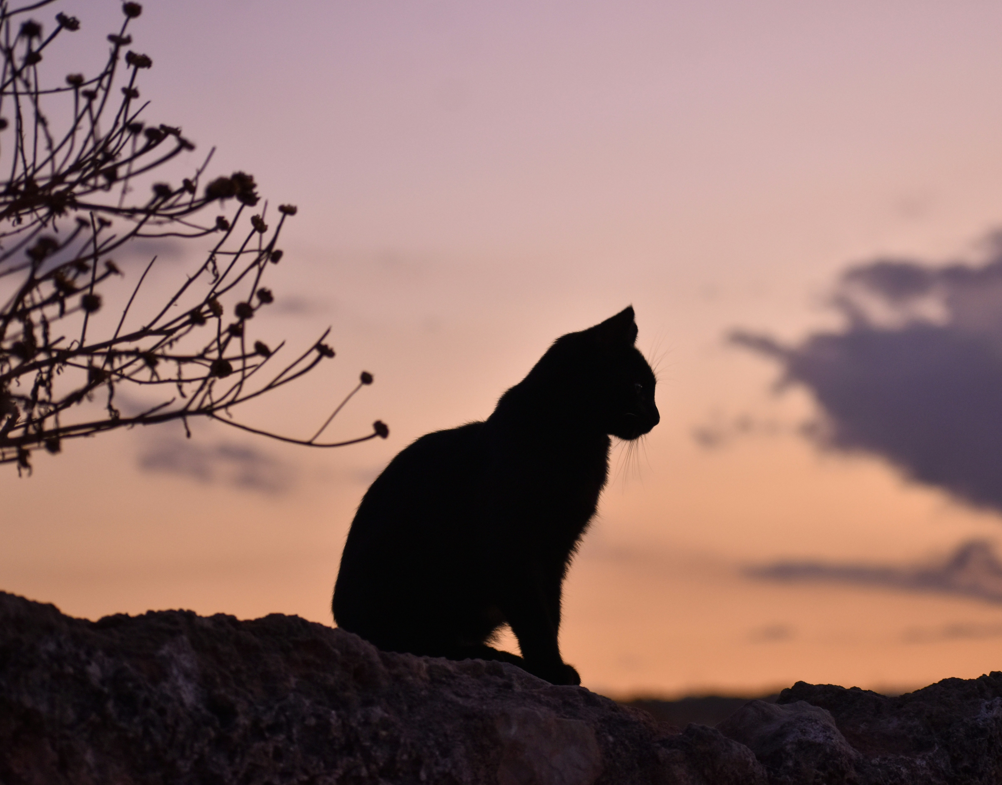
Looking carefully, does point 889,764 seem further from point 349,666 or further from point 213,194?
point 213,194

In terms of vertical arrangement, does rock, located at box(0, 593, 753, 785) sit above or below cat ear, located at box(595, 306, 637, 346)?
below

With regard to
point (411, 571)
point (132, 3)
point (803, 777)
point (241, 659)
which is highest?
point (132, 3)

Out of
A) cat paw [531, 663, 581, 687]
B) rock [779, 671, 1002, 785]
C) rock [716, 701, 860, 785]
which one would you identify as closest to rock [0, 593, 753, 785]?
rock [716, 701, 860, 785]

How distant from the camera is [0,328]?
2854mm

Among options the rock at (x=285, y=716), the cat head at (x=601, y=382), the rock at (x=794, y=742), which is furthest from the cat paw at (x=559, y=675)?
the cat head at (x=601, y=382)

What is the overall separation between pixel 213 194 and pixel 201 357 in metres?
0.57

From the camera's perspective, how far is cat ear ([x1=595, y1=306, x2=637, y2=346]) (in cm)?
542

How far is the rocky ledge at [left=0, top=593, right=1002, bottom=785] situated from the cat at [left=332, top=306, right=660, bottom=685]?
1.12 meters

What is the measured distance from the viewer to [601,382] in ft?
17.8

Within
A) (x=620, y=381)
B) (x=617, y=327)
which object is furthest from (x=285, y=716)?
(x=617, y=327)

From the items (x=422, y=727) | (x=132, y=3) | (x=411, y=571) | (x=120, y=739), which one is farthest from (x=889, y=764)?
(x=132, y=3)

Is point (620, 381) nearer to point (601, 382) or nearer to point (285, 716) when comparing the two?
point (601, 382)

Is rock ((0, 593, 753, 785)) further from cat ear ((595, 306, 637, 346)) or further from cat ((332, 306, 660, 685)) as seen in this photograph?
cat ear ((595, 306, 637, 346))

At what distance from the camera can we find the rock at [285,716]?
2.60 metres
